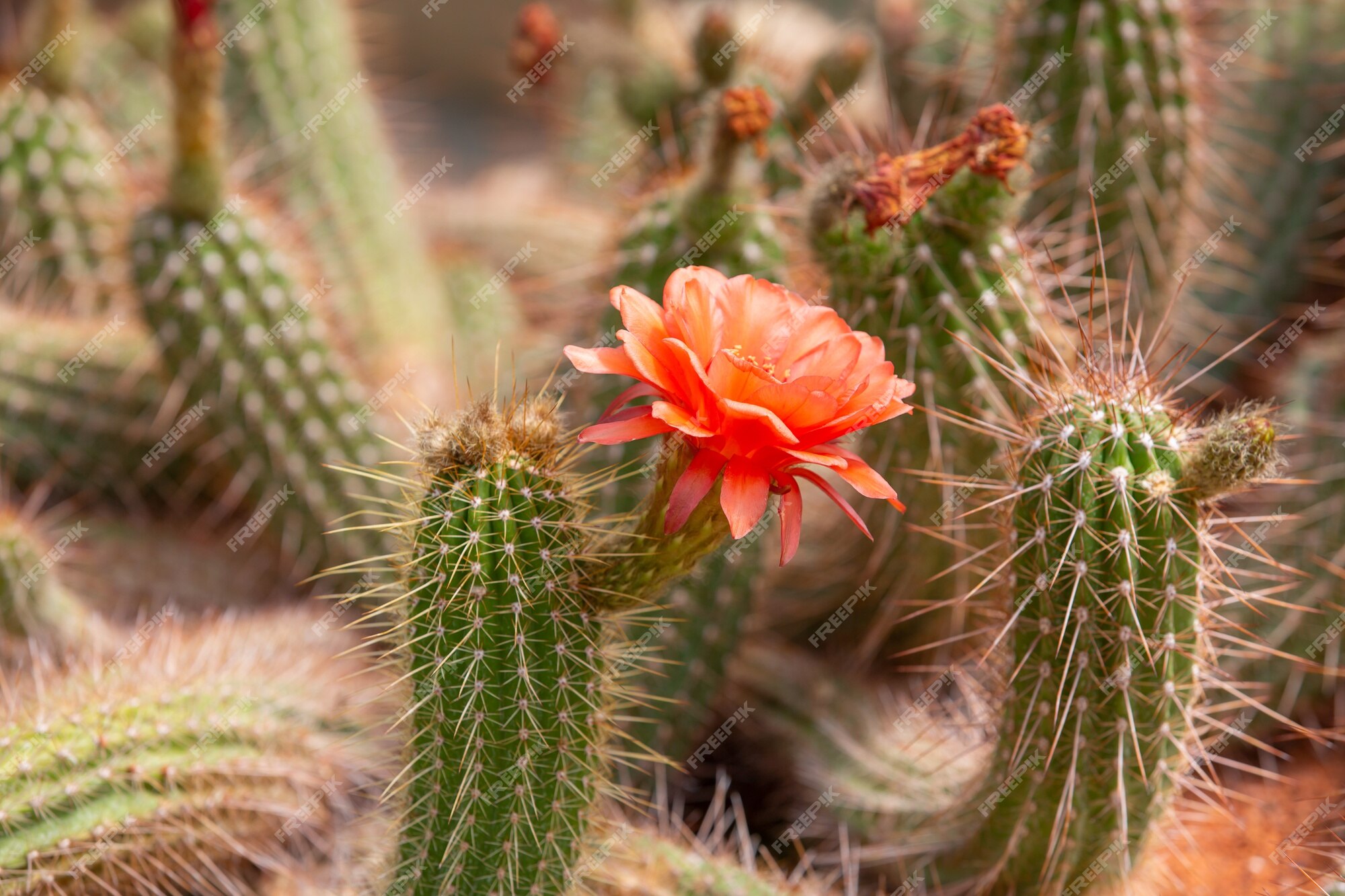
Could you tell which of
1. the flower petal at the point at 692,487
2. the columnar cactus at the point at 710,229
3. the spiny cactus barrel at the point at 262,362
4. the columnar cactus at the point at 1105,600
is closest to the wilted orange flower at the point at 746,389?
the flower petal at the point at 692,487

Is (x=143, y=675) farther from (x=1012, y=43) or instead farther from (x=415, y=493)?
(x=1012, y=43)

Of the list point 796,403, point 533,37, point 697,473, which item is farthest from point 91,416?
point 796,403

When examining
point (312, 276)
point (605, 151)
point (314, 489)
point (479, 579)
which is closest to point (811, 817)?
point (479, 579)

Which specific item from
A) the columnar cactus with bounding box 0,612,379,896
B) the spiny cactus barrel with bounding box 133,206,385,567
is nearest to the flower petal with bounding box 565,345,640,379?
the columnar cactus with bounding box 0,612,379,896

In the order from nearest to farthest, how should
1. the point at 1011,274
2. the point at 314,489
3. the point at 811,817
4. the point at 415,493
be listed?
the point at 415,493
the point at 1011,274
the point at 811,817
the point at 314,489

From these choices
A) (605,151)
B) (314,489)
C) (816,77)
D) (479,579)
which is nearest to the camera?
(479,579)

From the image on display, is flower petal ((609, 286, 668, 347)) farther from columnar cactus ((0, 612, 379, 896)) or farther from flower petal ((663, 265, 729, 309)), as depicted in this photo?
columnar cactus ((0, 612, 379, 896))

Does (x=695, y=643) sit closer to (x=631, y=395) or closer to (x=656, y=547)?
(x=656, y=547)
